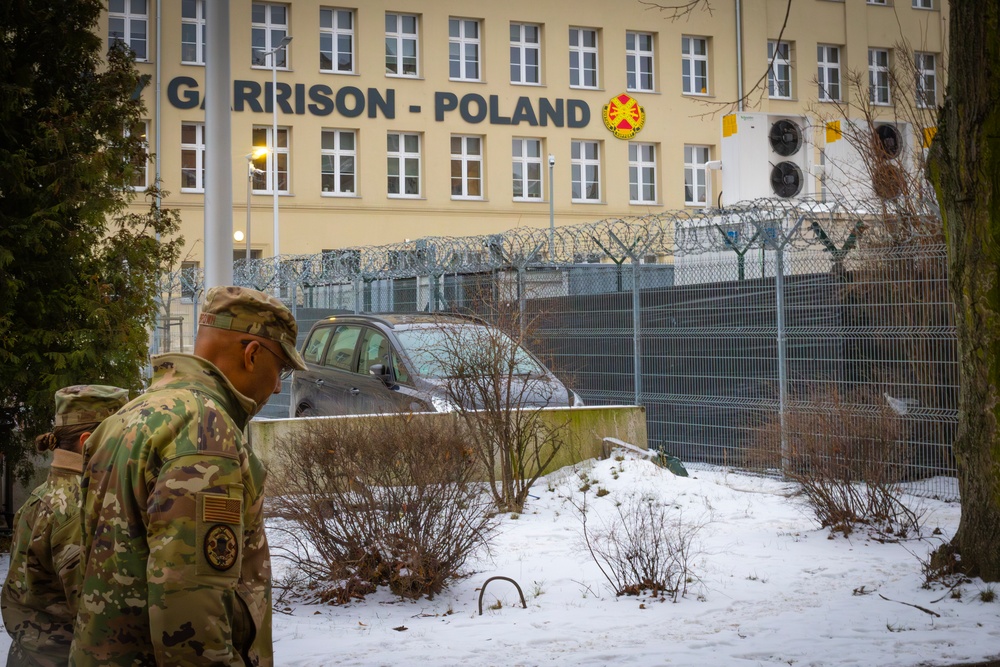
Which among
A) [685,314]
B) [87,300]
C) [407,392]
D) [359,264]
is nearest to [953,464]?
[685,314]

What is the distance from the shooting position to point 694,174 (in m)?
43.2

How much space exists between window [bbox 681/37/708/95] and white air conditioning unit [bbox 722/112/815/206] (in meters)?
24.2

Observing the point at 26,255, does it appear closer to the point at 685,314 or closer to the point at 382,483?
the point at 382,483

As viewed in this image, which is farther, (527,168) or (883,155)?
(527,168)

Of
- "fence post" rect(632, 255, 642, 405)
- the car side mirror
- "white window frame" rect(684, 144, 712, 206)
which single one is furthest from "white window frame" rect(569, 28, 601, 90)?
the car side mirror

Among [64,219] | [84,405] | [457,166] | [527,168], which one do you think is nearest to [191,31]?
[457,166]

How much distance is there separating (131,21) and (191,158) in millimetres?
4398

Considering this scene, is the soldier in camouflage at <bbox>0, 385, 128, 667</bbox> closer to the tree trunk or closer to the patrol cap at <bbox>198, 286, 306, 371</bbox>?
the patrol cap at <bbox>198, 286, 306, 371</bbox>

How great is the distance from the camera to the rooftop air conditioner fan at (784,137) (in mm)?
18734

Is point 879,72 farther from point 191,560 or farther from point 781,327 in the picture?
point 191,560

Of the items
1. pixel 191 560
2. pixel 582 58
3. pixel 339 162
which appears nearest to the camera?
pixel 191 560

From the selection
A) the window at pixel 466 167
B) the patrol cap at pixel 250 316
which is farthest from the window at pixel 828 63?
the patrol cap at pixel 250 316

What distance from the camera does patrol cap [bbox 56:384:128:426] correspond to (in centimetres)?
432

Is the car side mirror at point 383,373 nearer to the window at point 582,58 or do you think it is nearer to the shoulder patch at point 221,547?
the shoulder patch at point 221,547
